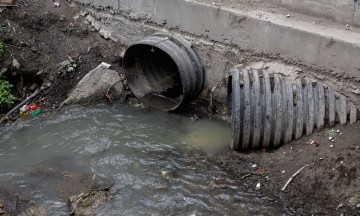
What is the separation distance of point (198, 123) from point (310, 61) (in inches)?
77.3

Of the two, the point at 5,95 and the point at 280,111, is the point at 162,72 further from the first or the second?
the point at 280,111

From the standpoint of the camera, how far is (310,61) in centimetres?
639

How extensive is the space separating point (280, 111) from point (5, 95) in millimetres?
4537

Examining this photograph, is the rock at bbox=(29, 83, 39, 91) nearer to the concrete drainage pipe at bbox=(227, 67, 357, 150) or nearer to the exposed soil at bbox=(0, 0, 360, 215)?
the exposed soil at bbox=(0, 0, 360, 215)

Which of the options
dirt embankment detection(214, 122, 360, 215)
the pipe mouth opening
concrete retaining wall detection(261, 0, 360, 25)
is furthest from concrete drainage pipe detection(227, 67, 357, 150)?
the pipe mouth opening

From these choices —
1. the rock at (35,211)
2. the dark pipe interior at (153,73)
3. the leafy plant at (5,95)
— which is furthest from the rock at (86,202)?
the leafy plant at (5,95)

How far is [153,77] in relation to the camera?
812 cm

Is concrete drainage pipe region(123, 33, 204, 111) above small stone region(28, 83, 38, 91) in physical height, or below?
above

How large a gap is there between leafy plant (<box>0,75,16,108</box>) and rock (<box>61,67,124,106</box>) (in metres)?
0.87

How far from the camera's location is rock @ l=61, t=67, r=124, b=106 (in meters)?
7.53

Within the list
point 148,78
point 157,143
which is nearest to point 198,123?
point 157,143

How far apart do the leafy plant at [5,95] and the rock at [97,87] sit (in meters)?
0.87

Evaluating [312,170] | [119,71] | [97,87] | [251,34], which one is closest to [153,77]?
[119,71]

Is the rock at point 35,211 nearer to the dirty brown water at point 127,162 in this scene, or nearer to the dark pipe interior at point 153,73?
the dirty brown water at point 127,162
